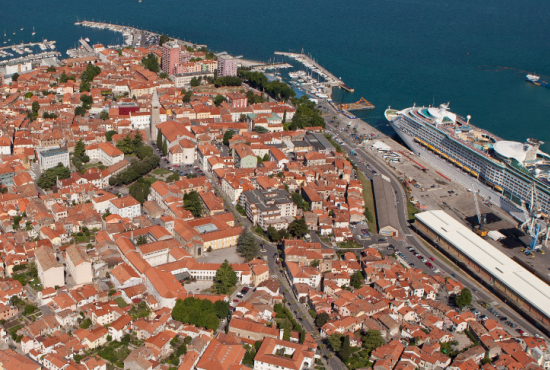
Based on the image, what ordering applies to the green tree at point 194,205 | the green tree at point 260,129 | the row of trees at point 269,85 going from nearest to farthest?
the green tree at point 194,205
the green tree at point 260,129
the row of trees at point 269,85

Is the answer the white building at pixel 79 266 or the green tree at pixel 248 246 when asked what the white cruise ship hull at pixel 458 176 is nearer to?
the green tree at pixel 248 246

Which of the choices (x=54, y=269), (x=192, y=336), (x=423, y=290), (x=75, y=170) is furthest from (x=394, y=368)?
(x=75, y=170)

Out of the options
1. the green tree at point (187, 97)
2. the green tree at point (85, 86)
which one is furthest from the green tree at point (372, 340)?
the green tree at point (85, 86)

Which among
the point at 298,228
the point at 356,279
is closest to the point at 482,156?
the point at 298,228

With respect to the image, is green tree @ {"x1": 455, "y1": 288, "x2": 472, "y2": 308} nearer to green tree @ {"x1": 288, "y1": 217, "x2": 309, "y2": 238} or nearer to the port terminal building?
the port terminal building

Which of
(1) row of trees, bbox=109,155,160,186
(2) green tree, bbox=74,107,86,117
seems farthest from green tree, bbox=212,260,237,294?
(2) green tree, bbox=74,107,86,117

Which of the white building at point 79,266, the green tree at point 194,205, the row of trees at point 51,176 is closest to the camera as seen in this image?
the white building at point 79,266

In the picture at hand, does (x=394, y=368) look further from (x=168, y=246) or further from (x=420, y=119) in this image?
(x=420, y=119)
